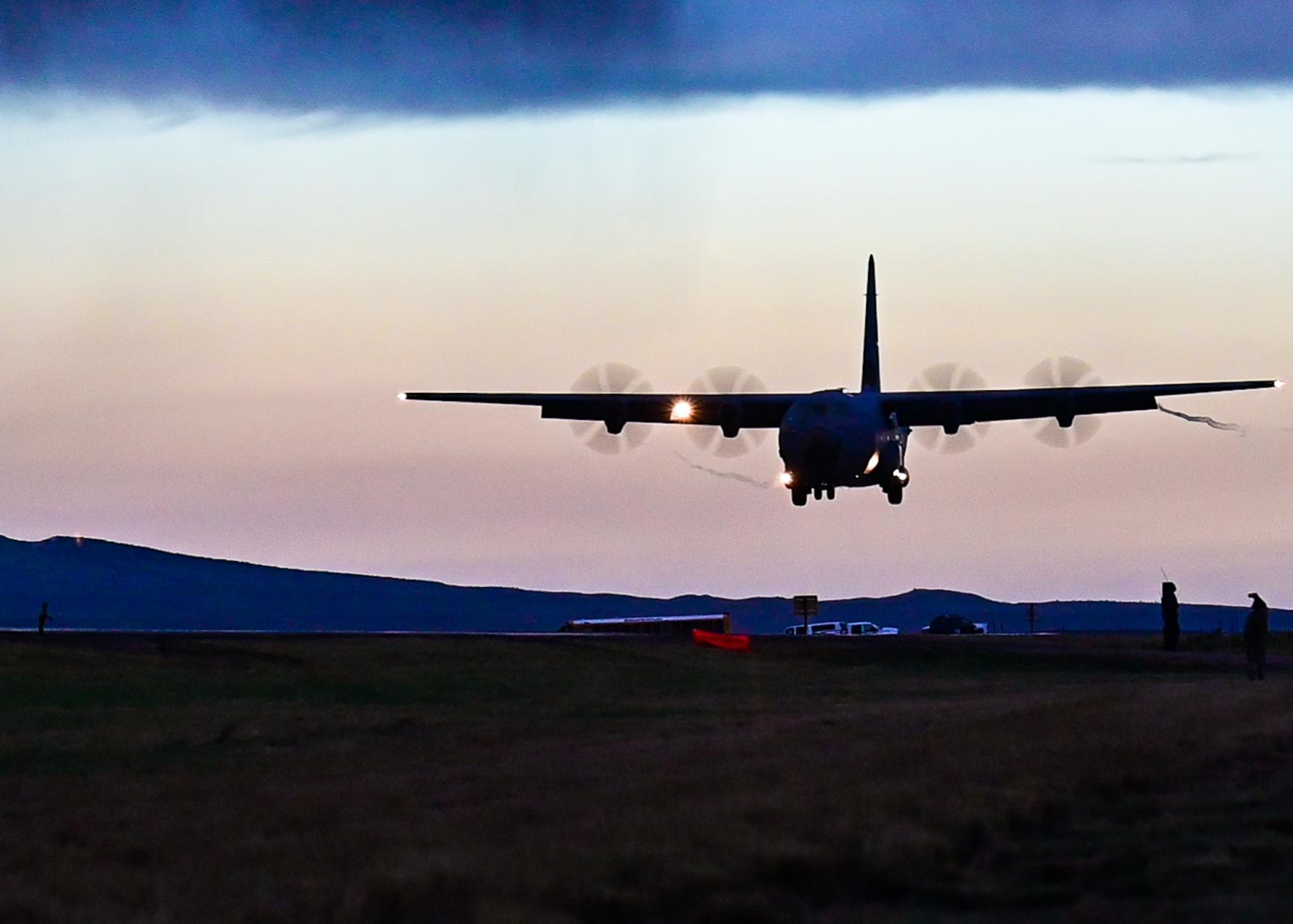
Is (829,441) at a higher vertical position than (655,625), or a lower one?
higher

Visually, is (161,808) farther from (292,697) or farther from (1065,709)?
(292,697)

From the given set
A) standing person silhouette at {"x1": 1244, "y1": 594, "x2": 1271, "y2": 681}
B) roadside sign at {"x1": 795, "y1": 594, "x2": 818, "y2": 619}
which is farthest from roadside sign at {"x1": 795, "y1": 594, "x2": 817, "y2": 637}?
standing person silhouette at {"x1": 1244, "y1": 594, "x2": 1271, "y2": 681}

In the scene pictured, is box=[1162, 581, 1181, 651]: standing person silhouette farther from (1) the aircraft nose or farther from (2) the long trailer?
(2) the long trailer

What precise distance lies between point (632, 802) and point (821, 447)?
4567cm

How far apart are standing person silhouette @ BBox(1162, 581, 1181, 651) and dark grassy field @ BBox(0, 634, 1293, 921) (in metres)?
20.4

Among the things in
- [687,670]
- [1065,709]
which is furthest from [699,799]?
[687,670]

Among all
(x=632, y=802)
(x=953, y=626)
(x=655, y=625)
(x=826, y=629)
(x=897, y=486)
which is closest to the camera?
(x=632, y=802)

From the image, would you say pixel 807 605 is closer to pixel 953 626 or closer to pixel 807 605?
pixel 807 605

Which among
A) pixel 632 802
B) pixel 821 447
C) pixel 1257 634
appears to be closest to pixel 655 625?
pixel 821 447

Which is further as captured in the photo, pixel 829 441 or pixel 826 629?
pixel 826 629

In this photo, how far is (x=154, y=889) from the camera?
48.0 ft

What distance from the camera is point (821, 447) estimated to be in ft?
211

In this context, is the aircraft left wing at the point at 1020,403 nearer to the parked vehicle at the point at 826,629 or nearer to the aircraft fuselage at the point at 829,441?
the aircraft fuselage at the point at 829,441

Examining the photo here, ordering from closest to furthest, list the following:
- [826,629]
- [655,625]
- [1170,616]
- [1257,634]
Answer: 1. [1257,634]
2. [1170,616]
3. [655,625]
4. [826,629]
